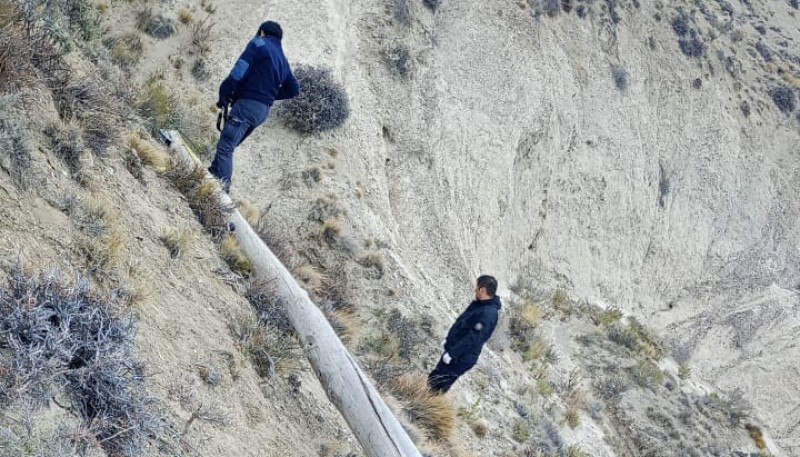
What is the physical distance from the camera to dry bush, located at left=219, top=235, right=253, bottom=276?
6.65 meters

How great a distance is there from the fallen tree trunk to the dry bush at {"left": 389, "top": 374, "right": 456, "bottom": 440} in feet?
4.51

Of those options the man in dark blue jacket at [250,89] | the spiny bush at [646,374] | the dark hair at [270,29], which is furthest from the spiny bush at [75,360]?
the spiny bush at [646,374]

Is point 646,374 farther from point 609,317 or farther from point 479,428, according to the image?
point 479,428

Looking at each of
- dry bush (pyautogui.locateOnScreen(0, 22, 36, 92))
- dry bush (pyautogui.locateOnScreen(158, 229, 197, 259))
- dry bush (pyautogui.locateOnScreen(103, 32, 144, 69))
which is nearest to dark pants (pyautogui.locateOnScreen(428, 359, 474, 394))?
dry bush (pyautogui.locateOnScreen(158, 229, 197, 259))

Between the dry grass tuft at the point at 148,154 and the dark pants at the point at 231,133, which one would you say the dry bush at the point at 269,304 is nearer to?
the dry grass tuft at the point at 148,154

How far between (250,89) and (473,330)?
169 inches

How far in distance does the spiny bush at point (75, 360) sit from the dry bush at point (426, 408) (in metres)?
4.00

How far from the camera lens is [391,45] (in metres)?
17.2

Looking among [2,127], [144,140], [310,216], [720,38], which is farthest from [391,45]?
[720,38]

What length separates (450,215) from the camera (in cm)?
1708

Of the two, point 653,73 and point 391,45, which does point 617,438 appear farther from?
point 653,73

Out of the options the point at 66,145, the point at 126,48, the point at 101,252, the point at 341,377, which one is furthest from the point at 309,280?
the point at 126,48

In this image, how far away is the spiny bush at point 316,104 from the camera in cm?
1317

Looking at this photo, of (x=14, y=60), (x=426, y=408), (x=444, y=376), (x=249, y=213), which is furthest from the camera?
(x=249, y=213)
